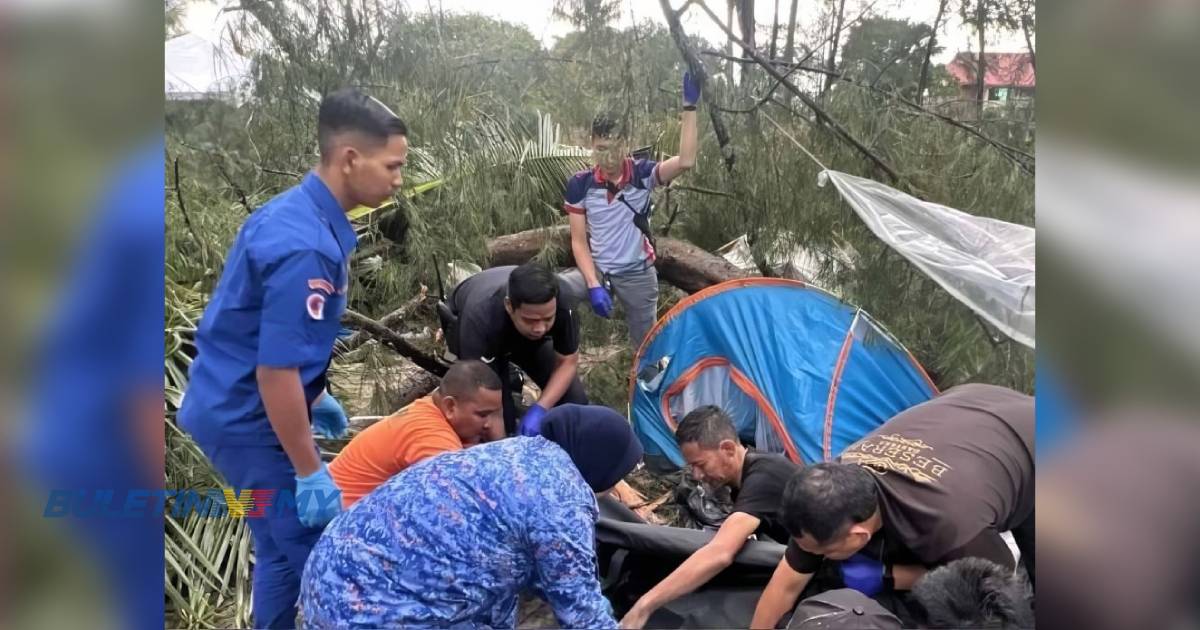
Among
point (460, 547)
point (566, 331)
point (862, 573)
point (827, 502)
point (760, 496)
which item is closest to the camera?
point (460, 547)

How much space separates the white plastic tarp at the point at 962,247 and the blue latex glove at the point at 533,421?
0.92 meters

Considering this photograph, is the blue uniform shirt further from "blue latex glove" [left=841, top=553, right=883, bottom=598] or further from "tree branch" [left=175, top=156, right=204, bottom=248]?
"blue latex glove" [left=841, top=553, right=883, bottom=598]

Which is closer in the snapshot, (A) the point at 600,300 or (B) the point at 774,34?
(B) the point at 774,34

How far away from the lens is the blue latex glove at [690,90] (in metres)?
2.10

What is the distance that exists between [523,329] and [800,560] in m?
0.86

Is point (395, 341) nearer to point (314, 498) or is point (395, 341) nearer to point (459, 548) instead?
point (314, 498)

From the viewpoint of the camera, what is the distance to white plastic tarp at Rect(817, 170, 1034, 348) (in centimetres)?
203

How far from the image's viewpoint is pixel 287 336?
74.5 inches

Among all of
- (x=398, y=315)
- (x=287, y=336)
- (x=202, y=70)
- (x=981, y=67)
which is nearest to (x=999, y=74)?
(x=981, y=67)

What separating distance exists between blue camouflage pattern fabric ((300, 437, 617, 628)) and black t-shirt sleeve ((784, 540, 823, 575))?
1.69 feet

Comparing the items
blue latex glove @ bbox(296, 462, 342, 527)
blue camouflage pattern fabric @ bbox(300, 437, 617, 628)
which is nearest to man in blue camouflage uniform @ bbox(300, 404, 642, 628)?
blue camouflage pattern fabric @ bbox(300, 437, 617, 628)
